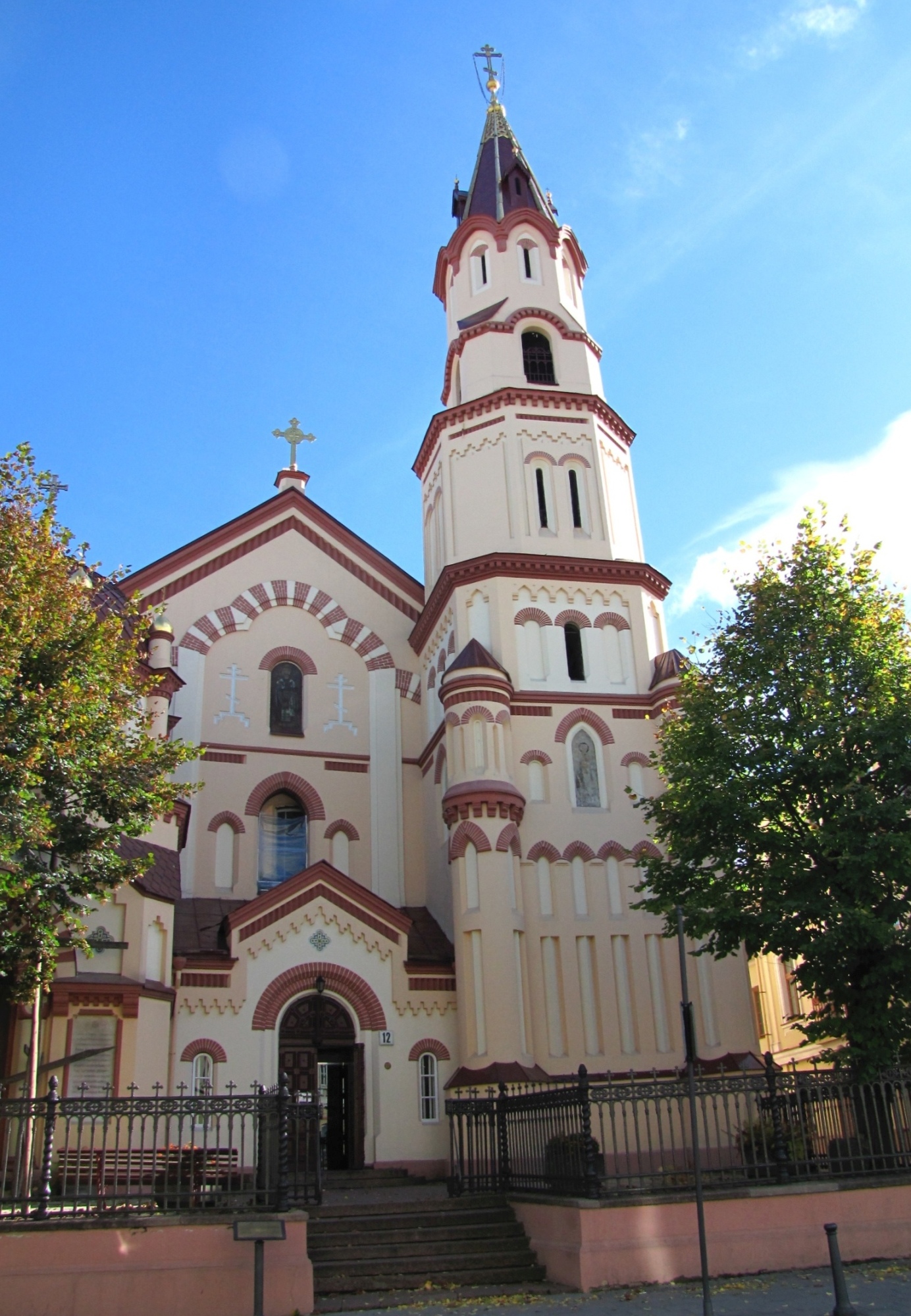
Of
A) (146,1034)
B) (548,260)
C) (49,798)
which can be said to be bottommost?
(146,1034)

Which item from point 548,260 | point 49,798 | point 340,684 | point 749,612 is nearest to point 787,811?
A: point 749,612

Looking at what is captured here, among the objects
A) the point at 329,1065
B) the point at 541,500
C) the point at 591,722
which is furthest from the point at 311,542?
the point at 329,1065

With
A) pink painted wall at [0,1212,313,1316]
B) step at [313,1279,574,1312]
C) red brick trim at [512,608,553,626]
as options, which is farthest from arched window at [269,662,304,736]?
pink painted wall at [0,1212,313,1316]

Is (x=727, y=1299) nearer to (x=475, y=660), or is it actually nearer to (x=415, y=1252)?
(x=415, y=1252)

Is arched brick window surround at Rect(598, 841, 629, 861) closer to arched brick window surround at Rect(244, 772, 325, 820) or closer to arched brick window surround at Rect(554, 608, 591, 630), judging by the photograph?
arched brick window surround at Rect(554, 608, 591, 630)

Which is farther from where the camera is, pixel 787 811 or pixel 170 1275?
pixel 787 811

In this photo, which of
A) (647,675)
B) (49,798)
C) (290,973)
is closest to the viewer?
(49,798)

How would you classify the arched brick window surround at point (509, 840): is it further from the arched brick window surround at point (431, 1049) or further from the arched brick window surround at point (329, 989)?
the arched brick window surround at point (431, 1049)

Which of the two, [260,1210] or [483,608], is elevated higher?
[483,608]

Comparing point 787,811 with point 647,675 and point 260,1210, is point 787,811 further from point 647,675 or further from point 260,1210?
point 260,1210

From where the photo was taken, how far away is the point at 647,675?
27438 millimetres

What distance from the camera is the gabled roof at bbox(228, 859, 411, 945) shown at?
2378 cm

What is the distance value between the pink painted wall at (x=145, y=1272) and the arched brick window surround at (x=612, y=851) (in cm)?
1350

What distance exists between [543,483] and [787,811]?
12651 millimetres
